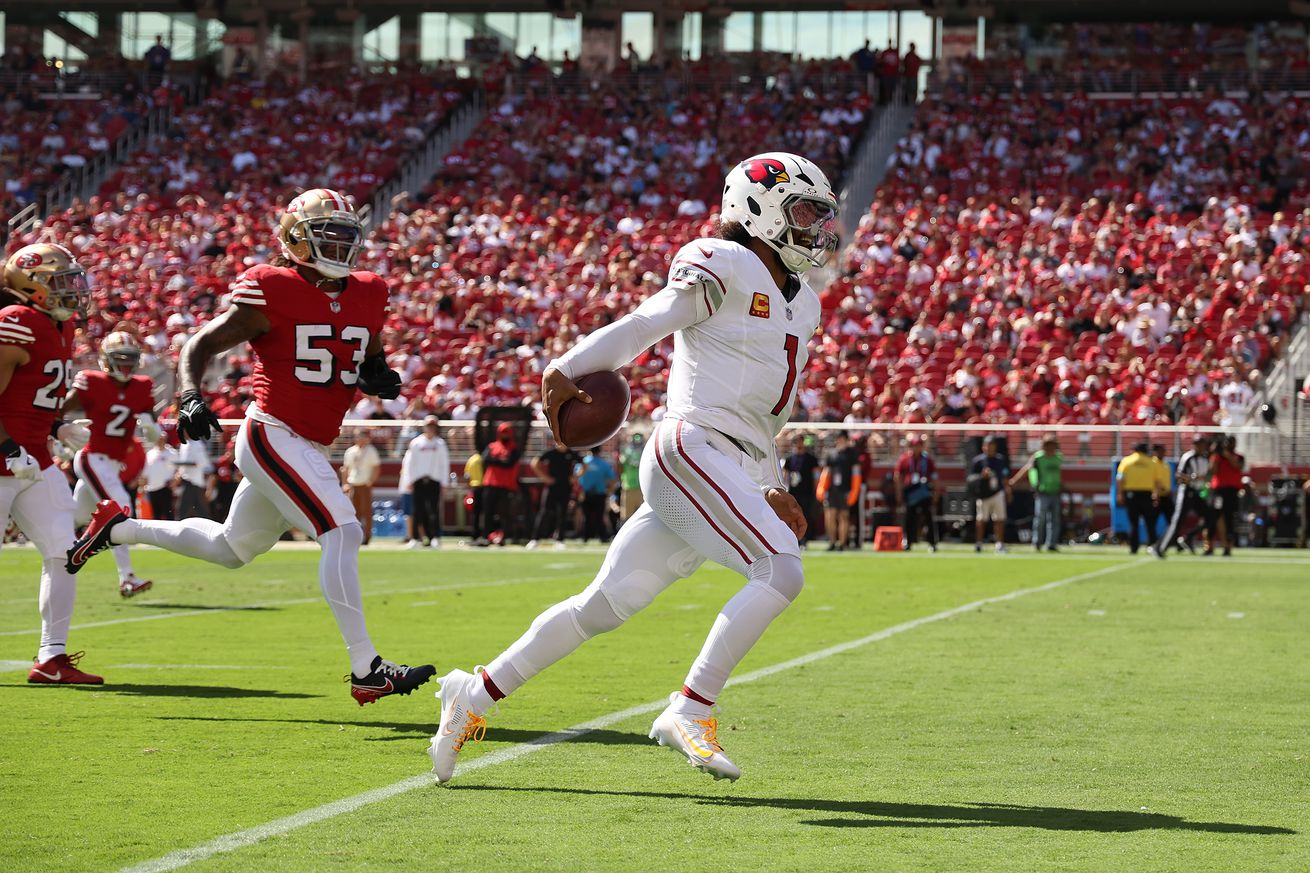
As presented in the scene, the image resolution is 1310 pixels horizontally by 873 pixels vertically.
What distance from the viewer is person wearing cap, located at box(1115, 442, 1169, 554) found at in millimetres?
22312

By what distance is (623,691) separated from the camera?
794 cm

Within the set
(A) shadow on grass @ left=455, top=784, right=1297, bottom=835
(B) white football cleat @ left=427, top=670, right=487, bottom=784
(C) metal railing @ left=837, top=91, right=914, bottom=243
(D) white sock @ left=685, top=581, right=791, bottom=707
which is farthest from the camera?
(C) metal railing @ left=837, top=91, right=914, bottom=243

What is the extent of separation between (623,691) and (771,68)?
3135cm

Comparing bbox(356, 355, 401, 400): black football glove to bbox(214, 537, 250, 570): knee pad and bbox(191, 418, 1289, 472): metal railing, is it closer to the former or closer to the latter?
bbox(214, 537, 250, 570): knee pad

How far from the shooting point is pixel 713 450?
5.45 m

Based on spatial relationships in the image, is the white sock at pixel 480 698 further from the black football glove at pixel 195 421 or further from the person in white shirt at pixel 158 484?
the person in white shirt at pixel 158 484

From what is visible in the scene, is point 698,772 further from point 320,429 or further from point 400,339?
point 400,339

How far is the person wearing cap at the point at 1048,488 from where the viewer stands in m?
22.9

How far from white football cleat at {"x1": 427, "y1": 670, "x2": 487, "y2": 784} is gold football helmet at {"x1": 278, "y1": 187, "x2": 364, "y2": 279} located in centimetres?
207

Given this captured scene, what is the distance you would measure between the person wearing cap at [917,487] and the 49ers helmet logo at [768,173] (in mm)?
18059

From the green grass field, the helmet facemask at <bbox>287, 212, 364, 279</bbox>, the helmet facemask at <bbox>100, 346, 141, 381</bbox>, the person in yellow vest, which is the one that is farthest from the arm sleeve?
the person in yellow vest

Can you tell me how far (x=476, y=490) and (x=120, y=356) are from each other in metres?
13.1

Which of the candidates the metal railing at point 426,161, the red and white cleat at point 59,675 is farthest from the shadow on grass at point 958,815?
the metal railing at point 426,161

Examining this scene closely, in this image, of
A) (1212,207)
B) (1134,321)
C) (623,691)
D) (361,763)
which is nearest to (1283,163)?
(1212,207)
